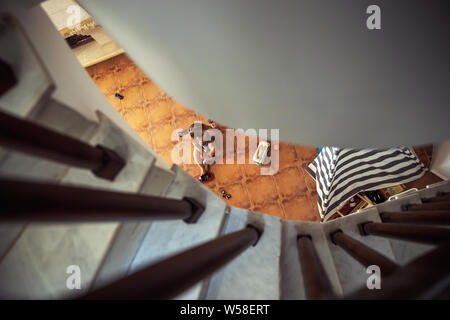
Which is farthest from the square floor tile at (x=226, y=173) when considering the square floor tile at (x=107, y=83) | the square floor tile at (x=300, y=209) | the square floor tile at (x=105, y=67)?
the square floor tile at (x=105, y=67)

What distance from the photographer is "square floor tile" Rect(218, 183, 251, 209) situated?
514 centimetres

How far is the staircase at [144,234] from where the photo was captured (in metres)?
0.57

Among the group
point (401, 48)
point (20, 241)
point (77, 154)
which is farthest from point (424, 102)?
point (20, 241)

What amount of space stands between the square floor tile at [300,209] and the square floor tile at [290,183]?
0.41 feet

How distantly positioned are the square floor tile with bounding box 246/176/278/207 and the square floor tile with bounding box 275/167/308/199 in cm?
14

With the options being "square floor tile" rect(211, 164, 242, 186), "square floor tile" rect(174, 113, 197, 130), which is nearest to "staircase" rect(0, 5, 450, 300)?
"square floor tile" rect(211, 164, 242, 186)

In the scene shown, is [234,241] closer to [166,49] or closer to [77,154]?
[77,154]

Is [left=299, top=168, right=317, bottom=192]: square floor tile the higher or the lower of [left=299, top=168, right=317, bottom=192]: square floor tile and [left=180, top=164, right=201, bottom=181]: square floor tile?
the lower

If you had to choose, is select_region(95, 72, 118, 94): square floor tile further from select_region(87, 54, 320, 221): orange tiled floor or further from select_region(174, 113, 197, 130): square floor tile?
select_region(174, 113, 197, 130): square floor tile

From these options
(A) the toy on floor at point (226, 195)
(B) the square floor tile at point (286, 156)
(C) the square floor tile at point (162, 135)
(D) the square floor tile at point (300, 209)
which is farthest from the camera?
(C) the square floor tile at point (162, 135)

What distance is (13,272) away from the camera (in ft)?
3.65

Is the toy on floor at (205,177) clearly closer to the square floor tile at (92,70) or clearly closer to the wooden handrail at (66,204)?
the wooden handrail at (66,204)
